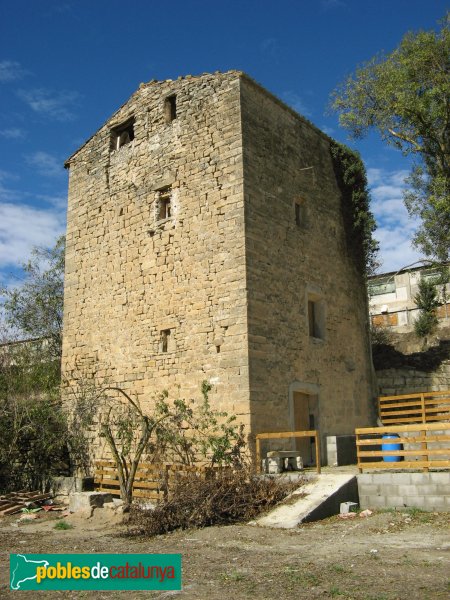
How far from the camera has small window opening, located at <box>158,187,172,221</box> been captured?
44.9 ft

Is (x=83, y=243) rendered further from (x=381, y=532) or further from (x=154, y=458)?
(x=381, y=532)

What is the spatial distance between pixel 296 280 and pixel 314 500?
5.44 meters

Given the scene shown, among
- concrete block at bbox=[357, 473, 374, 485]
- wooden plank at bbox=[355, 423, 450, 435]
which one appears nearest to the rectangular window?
wooden plank at bbox=[355, 423, 450, 435]

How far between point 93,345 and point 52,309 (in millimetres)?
6942

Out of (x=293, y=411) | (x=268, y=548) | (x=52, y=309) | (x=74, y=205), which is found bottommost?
(x=268, y=548)

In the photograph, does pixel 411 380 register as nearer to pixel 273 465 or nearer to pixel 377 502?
pixel 273 465

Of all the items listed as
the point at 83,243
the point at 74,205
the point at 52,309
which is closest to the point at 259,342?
the point at 83,243

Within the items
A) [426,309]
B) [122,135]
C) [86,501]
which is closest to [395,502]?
[86,501]

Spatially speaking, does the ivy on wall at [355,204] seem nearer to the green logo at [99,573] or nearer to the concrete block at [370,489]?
the concrete block at [370,489]

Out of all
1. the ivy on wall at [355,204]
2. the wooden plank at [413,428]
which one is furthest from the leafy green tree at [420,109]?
the wooden plank at [413,428]

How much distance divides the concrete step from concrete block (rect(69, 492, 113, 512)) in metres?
3.45

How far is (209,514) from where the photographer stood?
28.8 ft

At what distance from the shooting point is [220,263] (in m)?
12.1

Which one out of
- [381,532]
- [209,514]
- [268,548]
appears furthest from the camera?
[209,514]
